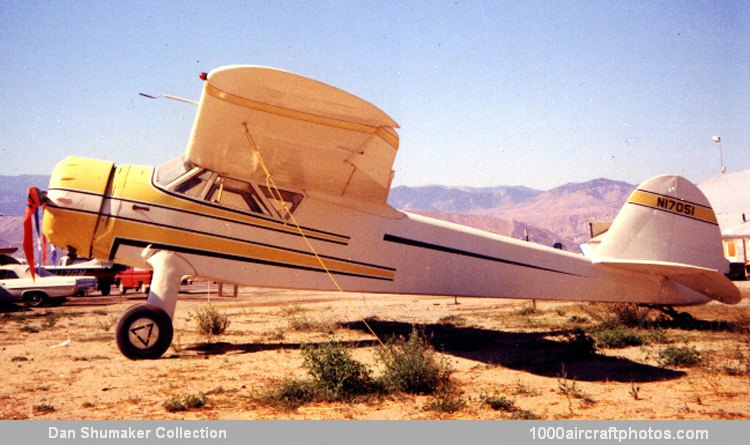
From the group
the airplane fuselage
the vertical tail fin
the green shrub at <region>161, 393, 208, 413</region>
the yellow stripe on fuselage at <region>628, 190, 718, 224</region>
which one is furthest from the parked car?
the yellow stripe on fuselage at <region>628, 190, 718, 224</region>

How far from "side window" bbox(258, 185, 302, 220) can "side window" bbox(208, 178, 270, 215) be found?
137 mm

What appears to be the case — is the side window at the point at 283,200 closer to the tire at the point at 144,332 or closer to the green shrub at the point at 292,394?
the tire at the point at 144,332

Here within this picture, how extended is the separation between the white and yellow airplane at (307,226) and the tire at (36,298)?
12883 millimetres

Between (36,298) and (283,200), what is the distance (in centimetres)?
1474

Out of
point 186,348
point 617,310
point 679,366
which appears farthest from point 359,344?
point 617,310

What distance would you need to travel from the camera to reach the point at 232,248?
283 inches

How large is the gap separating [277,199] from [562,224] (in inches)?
6907

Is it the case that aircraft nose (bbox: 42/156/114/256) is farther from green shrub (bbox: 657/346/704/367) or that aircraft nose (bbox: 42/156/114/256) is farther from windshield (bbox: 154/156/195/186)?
green shrub (bbox: 657/346/704/367)

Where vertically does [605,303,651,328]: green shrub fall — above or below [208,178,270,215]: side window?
below

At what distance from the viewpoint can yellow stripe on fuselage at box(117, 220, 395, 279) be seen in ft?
22.7

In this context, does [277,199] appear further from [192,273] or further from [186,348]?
[186,348]

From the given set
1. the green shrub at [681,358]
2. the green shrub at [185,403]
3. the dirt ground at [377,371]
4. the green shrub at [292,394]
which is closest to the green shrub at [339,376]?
the green shrub at [292,394]

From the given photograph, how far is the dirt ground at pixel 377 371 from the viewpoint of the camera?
4227mm

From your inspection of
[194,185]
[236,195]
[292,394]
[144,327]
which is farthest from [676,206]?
[144,327]
